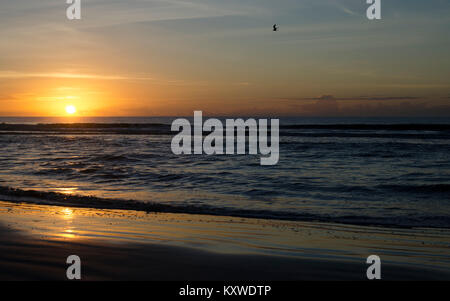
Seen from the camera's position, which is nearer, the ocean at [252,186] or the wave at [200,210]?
the wave at [200,210]

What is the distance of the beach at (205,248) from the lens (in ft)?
17.0

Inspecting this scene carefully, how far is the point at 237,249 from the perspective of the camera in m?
6.27

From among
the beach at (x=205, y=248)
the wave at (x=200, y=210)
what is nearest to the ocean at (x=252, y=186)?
the wave at (x=200, y=210)

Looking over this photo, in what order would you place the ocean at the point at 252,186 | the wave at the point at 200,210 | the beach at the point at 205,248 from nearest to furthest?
the beach at the point at 205,248 → the wave at the point at 200,210 → the ocean at the point at 252,186

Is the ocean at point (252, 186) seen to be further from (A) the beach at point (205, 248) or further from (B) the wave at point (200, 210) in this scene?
(A) the beach at point (205, 248)

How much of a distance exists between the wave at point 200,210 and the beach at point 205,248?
47 centimetres

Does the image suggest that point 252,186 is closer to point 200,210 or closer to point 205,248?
point 200,210

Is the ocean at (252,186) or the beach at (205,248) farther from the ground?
the ocean at (252,186)

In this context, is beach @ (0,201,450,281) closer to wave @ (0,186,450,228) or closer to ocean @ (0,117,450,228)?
wave @ (0,186,450,228)

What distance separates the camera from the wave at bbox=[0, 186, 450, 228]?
28.5 feet

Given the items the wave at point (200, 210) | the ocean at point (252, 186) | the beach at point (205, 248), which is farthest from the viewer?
the ocean at point (252, 186)

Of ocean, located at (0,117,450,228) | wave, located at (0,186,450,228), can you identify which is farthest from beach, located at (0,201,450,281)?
ocean, located at (0,117,450,228)
